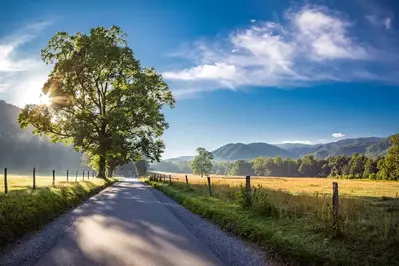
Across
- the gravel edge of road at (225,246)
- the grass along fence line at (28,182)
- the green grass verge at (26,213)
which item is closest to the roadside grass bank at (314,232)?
the gravel edge of road at (225,246)

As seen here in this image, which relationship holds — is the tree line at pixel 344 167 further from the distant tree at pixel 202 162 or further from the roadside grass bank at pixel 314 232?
the roadside grass bank at pixel 314 232

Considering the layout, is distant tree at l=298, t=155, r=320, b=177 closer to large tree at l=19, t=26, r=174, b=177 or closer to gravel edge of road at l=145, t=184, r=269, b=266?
large tree at l=19, t=26, r=174, b=177

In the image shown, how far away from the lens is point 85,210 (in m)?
16.2

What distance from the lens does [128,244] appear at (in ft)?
29.5

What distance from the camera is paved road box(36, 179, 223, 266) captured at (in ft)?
Answer: 24.6

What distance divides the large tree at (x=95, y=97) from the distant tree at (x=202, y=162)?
92824 mm

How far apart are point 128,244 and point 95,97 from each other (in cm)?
3585

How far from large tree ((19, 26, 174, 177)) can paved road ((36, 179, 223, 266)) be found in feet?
84.2

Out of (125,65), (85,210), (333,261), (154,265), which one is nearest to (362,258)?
(333,261)

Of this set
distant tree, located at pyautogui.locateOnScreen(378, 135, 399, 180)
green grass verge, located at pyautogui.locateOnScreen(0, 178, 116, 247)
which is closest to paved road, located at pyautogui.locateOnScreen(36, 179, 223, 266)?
green grass verge, located at pyautogui.locateOnScreen(0, 178, 116, 247)

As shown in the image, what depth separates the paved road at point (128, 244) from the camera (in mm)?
7484

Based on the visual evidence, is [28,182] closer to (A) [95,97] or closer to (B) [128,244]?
(A) [95,97]

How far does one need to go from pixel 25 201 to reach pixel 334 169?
499 ft

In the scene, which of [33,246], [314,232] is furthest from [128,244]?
[314,232]
